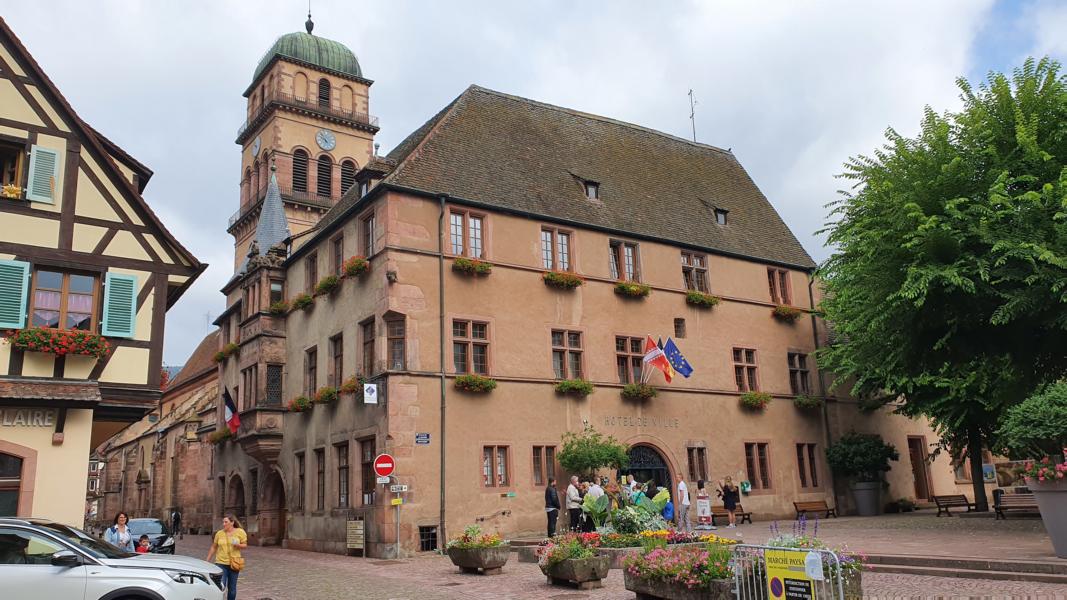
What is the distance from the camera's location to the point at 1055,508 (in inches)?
486

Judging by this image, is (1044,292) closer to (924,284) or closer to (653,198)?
(924,284)

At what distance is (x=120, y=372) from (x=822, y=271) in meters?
16.5

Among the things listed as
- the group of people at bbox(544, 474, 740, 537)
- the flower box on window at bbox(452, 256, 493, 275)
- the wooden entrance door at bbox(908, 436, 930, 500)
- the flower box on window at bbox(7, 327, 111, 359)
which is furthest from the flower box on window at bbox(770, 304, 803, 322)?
the flower box on window at bbox(7, 327, 111, 359)

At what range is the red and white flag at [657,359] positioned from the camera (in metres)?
25.5

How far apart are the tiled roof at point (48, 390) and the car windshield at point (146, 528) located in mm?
7104

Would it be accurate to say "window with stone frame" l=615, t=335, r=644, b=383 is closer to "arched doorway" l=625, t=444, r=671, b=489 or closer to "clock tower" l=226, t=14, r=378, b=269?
"arched doorway" l=625, t=444, r=671, b=489

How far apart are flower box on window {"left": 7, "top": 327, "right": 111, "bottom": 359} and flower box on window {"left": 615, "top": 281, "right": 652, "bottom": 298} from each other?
587 inches

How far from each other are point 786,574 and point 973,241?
11652mm

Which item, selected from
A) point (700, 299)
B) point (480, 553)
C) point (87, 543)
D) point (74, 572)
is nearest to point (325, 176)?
point (700, 299)

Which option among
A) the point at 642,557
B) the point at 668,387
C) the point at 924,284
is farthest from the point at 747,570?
the point at 668,387

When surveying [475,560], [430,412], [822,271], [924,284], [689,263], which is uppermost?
[689,263]

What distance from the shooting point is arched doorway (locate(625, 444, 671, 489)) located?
25.9 metres

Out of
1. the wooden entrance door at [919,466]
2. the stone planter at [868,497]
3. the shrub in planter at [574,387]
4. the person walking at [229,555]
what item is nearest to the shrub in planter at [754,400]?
the stone planter at [868,497]

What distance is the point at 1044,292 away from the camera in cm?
1656
